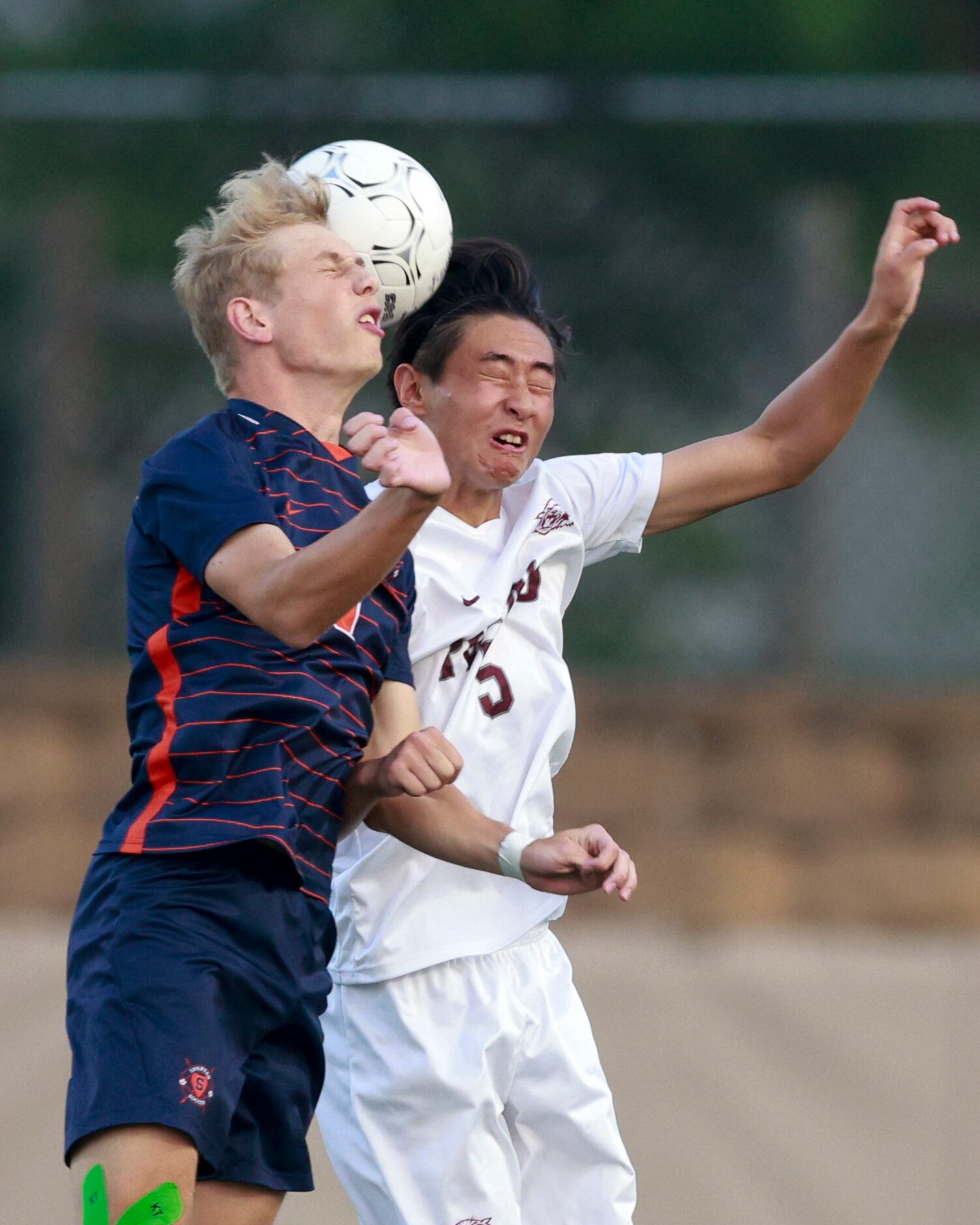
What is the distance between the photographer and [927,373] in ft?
26.1

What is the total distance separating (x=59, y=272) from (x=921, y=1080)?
4851 millimetres

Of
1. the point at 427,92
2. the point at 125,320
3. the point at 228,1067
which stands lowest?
the point at 228,1067

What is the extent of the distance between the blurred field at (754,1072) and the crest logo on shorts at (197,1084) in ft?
8.46

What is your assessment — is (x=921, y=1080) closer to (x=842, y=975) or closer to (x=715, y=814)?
(x=842, y=975)

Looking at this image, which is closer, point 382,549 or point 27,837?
point 382,549

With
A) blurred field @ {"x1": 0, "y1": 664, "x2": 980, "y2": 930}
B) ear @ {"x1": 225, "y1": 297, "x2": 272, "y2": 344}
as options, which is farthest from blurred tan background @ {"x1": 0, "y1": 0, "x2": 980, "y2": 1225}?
ear @ {"x1": 225, "y1": 297, "x2": 272, "y2": 344}

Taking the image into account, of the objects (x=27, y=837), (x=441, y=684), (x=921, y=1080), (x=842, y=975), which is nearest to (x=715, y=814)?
(x=842, y=975)

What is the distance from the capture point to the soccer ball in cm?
284

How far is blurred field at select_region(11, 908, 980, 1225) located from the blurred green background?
1.35 metres

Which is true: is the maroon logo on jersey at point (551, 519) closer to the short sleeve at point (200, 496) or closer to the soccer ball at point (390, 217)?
the soccer ball at point (390, 217)

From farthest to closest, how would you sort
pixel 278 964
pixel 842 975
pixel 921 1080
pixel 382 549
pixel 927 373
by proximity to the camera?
pixel 927 373 → pixel 842 975 → pixel 921 1080 → pixel 278 964 → pixel 382 549

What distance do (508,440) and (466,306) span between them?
0.80ft

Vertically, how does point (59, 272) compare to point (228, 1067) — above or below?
above

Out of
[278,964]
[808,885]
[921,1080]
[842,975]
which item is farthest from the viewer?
[808,885]
